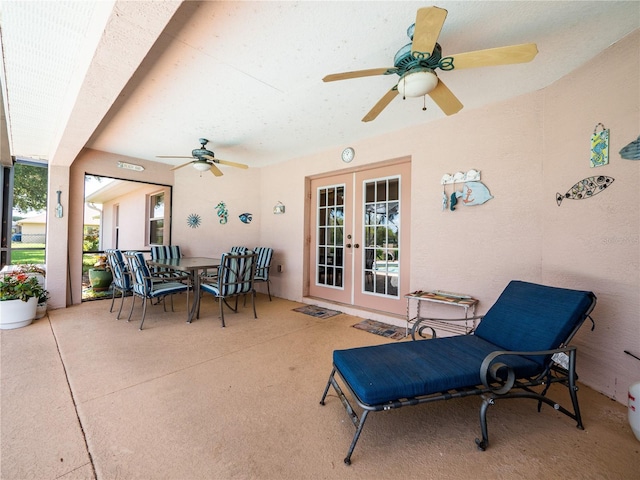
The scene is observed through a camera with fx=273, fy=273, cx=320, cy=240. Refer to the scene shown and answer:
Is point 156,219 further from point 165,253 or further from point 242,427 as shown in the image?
point 242,427

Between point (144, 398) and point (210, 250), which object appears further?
point (210, 250)

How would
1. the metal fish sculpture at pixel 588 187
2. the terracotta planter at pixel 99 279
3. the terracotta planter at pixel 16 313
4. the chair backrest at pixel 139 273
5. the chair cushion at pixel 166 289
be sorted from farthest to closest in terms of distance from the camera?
the terracotta planter at pixel 99 279
the chair cushion at pixel 166 289
the chair backrest at pixel 139 273
the terracotta planter at pixel 16 313
the metal fish sculpture at pixel 588 187

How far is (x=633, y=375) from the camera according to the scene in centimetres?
189

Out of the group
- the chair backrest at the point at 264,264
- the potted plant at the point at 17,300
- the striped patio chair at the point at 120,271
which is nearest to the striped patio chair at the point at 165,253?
the striped patio chair at the point at 120,271

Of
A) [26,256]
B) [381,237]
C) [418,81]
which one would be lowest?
[26,256]

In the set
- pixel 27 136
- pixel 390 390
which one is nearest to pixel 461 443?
pixel 390 390

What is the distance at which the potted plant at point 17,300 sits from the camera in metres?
3.24

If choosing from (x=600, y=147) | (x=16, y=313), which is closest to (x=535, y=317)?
(x=600, y=147)

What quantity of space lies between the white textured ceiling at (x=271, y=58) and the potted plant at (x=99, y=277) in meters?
2.74

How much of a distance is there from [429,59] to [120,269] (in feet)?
14.0

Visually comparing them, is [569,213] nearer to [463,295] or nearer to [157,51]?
[463,295]

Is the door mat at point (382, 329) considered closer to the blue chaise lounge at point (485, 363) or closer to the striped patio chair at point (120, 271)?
the blue chaise lounge at point (485, 363)

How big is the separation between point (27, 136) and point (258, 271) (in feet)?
12.0

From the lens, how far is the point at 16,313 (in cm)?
329
